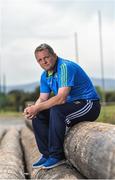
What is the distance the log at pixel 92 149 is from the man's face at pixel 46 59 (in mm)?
743

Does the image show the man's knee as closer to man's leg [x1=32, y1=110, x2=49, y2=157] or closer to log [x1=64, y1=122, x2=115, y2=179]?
log [x1=64, y1=122, x2=115, y2=179]

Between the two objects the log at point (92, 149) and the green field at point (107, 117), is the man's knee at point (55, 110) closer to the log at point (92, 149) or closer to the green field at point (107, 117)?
the log at point (92, 149)

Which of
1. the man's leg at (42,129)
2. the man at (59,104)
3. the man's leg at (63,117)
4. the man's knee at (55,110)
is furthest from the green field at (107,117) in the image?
the man's knee at (55,110)

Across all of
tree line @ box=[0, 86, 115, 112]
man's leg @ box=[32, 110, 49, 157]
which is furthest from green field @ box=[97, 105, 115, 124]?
tree line @ box=[0, 86, 115, 112]

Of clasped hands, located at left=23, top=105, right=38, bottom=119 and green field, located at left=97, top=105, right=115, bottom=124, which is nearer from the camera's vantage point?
clasped hands, located at left=23, top=105, right=38, bottom=119

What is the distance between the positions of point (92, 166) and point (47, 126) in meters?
1.94

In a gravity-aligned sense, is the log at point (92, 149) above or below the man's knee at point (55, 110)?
below

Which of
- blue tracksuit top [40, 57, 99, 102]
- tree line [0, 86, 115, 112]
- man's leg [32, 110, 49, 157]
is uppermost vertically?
blue tracksuit top [40, 57, 99, 102]

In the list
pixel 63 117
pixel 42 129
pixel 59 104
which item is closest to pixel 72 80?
pixel 59 104

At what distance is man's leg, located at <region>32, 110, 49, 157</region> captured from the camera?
699cm

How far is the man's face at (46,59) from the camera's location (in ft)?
21.9

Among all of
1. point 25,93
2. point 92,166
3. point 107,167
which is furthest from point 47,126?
point 25,93

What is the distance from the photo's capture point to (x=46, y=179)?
6371 mm

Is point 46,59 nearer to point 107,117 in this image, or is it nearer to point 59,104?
point 59,104
